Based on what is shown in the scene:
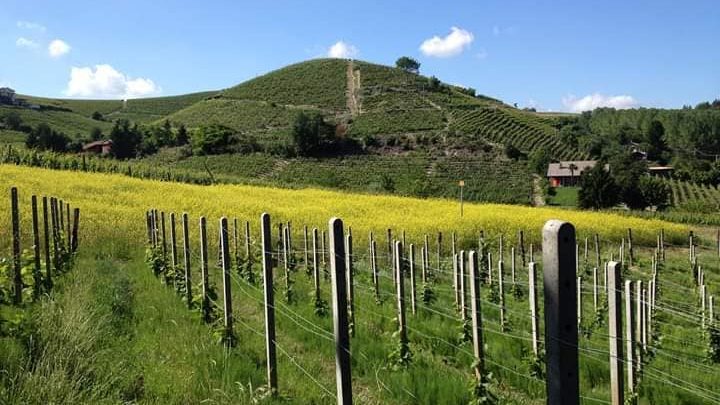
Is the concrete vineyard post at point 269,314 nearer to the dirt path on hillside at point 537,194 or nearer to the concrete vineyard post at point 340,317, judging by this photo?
the concrete vineyard post at point 340,317

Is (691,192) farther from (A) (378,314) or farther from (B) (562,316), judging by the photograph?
(B) (562,316)

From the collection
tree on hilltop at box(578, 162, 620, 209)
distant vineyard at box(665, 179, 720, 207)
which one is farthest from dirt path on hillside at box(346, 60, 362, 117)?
tree on hilltop at box(578, 162, 620, 209)

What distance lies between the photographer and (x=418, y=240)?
22406 millimetres

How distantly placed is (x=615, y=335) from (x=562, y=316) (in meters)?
1.89

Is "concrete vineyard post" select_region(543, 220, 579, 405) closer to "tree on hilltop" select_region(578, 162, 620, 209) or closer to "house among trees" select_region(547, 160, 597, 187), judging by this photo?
"tree on hilltop" select_region(578, 162, 620, 209)

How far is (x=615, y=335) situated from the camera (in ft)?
12.6

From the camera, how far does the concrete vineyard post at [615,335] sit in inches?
139

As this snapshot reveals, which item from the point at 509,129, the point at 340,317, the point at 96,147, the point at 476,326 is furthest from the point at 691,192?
the point at 96,147

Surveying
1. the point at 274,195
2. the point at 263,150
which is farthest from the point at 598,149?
the point at 274,195

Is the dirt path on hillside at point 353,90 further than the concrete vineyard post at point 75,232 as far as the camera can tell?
Yes

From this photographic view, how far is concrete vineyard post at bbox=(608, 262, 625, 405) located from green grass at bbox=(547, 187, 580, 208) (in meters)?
58.2

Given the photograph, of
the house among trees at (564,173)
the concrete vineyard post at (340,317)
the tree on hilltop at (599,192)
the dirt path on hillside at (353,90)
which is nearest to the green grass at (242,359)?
the concrete vineyard post at (340,317)

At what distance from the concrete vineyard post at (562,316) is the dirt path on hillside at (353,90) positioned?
335 feet

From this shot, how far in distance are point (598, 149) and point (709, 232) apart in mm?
67989
